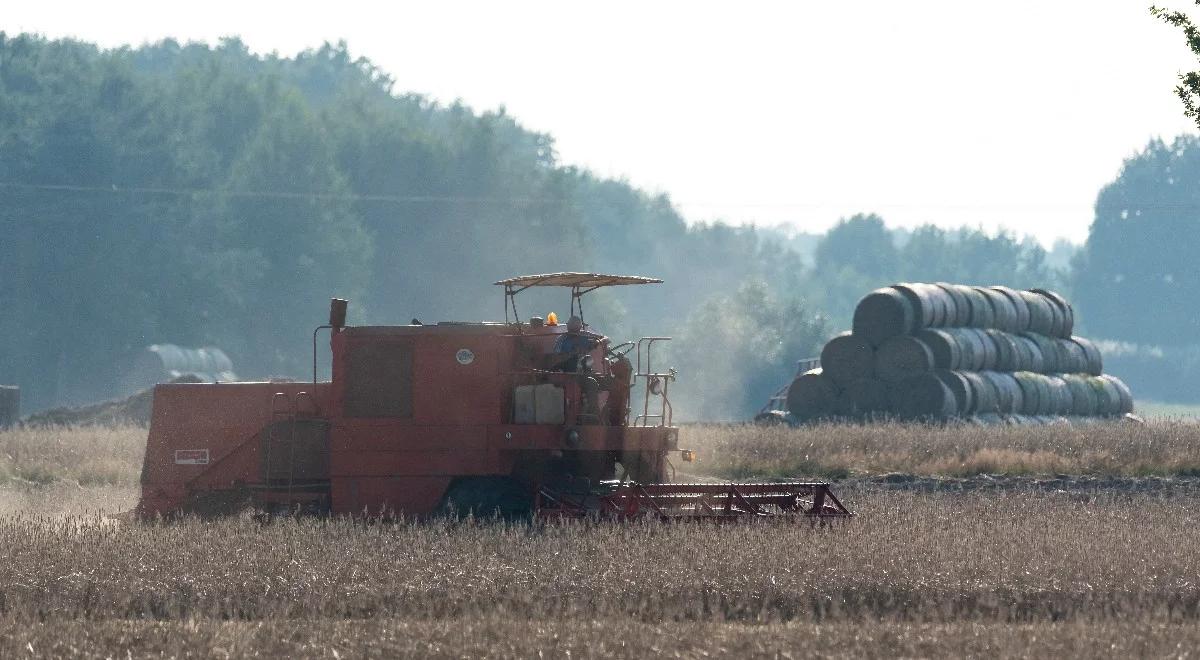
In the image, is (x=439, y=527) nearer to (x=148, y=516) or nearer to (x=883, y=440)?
(x=148, y=516)

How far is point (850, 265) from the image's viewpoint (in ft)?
639

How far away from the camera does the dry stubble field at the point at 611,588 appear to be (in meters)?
11.0

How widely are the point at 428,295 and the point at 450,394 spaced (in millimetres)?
79128

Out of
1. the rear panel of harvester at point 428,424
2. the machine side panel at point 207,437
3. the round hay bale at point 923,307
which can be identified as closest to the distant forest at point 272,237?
the round hay bale at point 923,307

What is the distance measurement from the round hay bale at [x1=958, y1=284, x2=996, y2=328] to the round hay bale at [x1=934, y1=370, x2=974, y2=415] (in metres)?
3.06

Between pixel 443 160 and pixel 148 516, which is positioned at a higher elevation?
pixel 443 160

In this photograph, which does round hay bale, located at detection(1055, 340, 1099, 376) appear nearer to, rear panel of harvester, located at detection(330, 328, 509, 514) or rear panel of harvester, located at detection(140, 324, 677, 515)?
rear panel of harvester, located at detection(140, 324, 677, 515)

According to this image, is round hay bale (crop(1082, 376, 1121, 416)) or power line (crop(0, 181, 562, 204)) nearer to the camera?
round hay bale (crop(1082, 376, 1121, 416))

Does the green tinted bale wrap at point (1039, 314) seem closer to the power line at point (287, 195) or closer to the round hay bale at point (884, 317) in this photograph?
the round hay bale at point (884, 317)

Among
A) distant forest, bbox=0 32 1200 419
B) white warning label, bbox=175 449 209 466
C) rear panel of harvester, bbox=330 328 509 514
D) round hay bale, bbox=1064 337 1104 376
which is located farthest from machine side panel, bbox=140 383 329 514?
distant forest, bbox=0 32 1200 419

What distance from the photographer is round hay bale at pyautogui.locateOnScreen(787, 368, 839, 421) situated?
119 ft

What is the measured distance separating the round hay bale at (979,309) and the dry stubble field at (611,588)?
1946 cm

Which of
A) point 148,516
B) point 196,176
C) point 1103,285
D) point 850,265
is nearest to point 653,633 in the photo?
point 148,516

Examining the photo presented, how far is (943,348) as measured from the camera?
1382 inches
